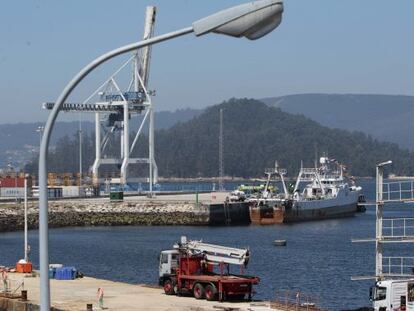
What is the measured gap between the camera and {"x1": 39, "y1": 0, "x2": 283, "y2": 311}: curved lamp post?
9.91 m

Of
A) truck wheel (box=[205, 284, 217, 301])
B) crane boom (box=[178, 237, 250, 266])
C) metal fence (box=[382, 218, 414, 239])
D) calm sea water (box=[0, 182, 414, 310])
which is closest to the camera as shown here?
metal fence (box=[382, 218, 414, 239])

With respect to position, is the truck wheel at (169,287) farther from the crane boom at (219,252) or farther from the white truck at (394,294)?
the white truck at (394,294)

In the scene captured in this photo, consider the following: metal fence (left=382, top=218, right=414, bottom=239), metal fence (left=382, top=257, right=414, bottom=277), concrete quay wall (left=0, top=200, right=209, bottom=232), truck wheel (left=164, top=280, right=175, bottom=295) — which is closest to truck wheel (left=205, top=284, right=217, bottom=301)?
truck wheel (left=164, top=280, right=175, bottom=295)

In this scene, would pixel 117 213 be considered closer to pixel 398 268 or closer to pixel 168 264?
pixel 398 268

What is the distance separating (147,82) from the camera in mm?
139250

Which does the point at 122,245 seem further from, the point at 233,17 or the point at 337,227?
the point at 233,17

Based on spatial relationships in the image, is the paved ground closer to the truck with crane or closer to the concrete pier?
the truck with crane

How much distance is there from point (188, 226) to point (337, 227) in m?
15.5

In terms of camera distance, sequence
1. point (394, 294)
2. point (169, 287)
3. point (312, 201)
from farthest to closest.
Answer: point (312, 201) → point (169, 287) → point (394, 294)

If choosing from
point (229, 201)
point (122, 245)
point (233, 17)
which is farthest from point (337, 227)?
point (233, 17)

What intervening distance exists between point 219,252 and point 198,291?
7.15ft

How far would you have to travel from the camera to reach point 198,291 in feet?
116

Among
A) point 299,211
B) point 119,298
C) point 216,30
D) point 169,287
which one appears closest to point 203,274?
point 169,287

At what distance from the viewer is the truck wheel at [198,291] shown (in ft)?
116
